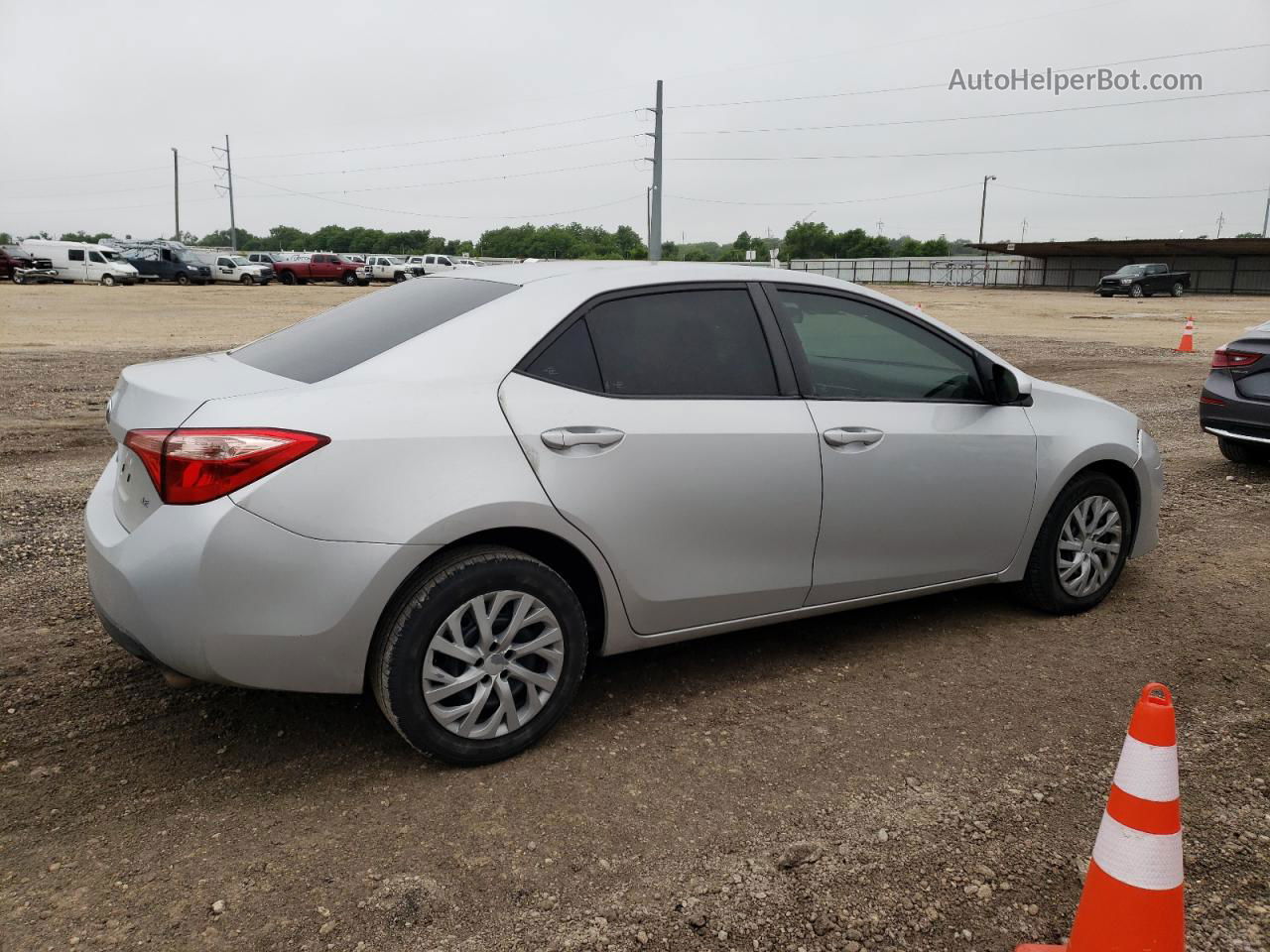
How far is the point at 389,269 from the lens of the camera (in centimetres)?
5494

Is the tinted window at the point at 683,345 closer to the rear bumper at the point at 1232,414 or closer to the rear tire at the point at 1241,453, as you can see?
→ the rear bumper at the point at 1232,414

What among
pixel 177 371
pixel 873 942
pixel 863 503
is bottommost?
pixel 873 942

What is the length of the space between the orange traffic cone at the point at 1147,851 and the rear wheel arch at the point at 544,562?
1.72m

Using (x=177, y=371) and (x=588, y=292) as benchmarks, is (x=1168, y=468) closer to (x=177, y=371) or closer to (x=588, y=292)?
(x=588, y=292)

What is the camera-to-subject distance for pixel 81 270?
43.1 metres

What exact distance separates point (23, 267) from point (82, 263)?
108 inches

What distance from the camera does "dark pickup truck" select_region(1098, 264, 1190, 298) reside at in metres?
47.6

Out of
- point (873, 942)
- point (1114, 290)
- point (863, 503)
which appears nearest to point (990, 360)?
point (863, 503)

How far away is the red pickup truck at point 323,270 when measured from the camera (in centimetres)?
4953

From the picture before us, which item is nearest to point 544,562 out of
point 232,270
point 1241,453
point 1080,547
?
point 1080,547

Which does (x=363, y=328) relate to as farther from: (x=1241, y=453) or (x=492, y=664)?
(x=1241, y=453)

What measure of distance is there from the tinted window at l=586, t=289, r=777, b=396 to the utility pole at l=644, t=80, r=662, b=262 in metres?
43.2

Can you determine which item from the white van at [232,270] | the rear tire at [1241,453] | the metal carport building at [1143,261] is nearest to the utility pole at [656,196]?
the white van at [232,270]

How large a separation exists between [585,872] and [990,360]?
2.77 m
